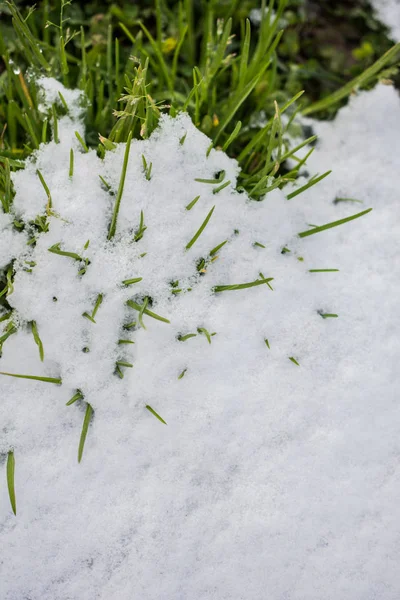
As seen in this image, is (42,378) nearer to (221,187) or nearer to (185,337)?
(185,337)

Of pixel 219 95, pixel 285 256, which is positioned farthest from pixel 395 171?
pixel 219 95

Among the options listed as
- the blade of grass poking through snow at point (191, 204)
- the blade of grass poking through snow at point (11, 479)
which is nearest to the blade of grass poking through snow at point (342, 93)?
the blade of grass poking through snow at point (191, 204)

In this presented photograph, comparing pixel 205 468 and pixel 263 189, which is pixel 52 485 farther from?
pixel 263 189

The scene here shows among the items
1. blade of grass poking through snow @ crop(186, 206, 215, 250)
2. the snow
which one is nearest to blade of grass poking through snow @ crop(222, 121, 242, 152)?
blade of grass poking through snow @ crop(186, 206, 215, 250)

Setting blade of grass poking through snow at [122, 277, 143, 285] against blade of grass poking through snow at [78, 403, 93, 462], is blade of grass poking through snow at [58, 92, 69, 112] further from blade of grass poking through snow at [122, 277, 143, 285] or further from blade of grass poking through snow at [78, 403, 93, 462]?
blade of grass poking through snow at [78, 403, 93, 462]

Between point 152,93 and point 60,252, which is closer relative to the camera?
Answer: point 60,252

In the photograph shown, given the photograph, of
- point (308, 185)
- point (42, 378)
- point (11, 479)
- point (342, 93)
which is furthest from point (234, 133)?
point (11, 479)
